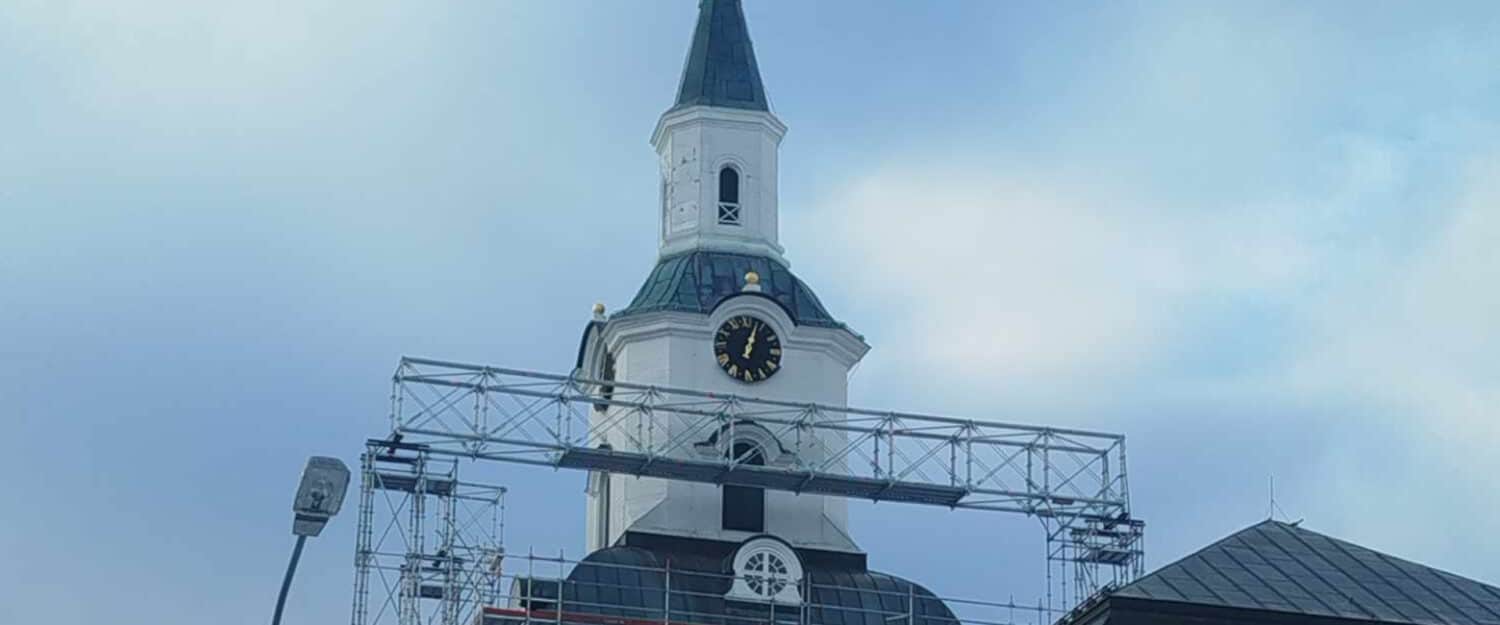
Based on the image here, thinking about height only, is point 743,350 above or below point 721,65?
below

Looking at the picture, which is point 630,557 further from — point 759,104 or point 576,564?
point 759,104

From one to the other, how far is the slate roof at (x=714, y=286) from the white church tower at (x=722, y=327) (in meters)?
0.04

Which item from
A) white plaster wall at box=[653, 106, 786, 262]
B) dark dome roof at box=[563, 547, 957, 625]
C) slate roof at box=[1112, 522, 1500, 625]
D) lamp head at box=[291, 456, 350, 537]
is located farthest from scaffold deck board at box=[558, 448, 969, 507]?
lamp head at box=[291, 456, 350, 537]

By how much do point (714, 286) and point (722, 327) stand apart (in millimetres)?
1870

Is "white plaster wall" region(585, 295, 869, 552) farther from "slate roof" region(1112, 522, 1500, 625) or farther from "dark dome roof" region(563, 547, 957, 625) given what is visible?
"slate roof" region(1112, 522, 1500, 625)

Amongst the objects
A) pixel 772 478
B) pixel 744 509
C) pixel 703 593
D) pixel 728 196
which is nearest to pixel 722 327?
pixel 744 509

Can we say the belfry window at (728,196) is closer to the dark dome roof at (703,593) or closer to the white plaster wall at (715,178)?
the white plaster wall at (715,178)

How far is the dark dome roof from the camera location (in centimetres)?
8081

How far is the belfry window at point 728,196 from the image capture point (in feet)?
296

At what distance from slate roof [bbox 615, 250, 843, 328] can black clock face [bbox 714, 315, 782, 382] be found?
80 centimetres

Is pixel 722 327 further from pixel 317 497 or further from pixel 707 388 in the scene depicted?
pixel 317 497

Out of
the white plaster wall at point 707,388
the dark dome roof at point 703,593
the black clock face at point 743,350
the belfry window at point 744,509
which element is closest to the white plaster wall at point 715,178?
the black clock face at point 743,350

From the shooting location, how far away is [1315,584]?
65812mm

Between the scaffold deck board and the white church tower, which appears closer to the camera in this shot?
the scaffold deck board
